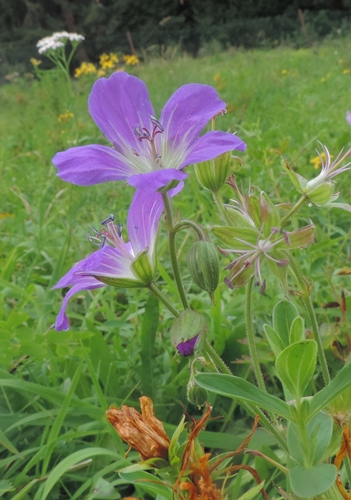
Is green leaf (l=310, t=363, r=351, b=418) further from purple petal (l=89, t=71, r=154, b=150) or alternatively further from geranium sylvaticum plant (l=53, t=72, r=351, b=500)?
purple petal (l=89, t=71, r=154, b=150)

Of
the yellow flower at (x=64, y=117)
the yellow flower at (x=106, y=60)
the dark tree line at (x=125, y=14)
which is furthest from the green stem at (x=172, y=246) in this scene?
the dark tree line at (x=125, y=14)

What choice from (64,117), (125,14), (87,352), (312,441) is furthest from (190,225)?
(125,14)

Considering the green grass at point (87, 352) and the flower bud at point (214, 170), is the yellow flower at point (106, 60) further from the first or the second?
the flower bud at point (214, 170)

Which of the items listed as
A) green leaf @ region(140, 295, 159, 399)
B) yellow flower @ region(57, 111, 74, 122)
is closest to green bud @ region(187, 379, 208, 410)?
green leaf @ region(140, 295, 159, 399)

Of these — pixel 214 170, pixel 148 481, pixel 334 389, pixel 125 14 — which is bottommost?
pixel 125 14

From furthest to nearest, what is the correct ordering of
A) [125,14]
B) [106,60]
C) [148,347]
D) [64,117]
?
[125,14] → [106,60] → [64,117] → [148,347]

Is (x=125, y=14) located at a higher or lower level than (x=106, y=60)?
lower

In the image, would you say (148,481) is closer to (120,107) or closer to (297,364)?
(297,364)
